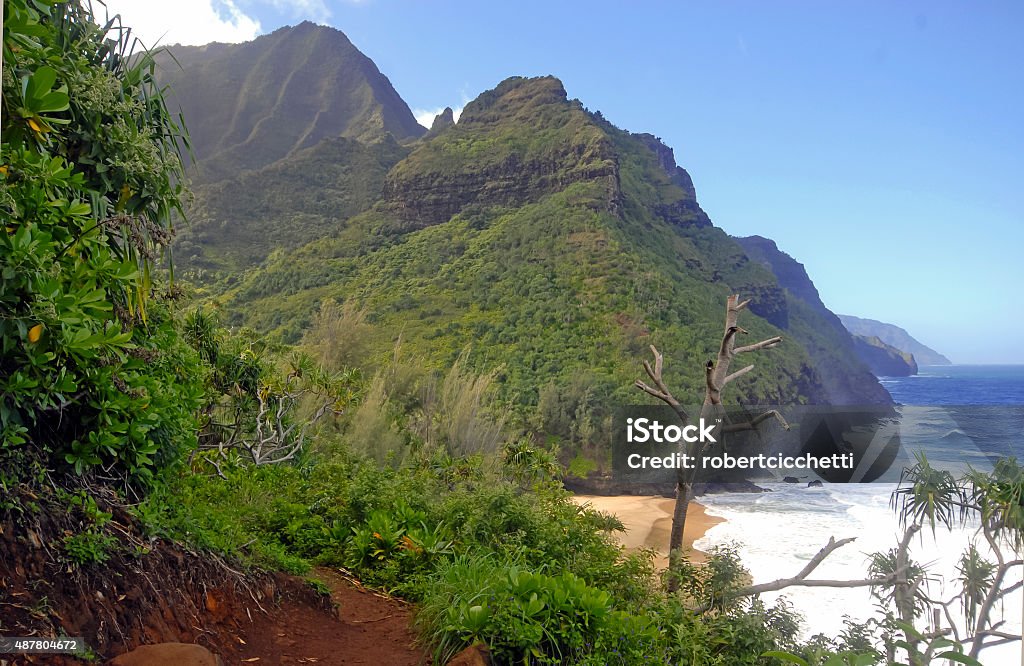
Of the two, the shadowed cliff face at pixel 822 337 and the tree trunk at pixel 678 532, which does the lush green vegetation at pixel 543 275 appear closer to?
the shadowed cliff face at pixel 822 337

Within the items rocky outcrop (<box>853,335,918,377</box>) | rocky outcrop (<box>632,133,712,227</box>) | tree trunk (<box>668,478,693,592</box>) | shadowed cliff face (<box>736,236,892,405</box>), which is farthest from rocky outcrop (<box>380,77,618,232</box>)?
tree trunk (<box>668,478,693,592</box>)

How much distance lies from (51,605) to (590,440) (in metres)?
4.37

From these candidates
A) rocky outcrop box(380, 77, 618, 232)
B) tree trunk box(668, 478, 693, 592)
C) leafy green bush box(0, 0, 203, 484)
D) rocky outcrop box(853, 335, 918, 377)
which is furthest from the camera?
rocky outcrop box(380, 77, 618, 232)

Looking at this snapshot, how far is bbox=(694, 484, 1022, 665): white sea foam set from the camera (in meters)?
4.64

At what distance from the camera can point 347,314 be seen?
7.48 meters

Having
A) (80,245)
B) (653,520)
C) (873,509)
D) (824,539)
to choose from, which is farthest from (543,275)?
(80,245)

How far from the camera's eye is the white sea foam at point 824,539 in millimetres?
4645

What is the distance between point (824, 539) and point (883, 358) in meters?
1.52

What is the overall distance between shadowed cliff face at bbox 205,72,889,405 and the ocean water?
485 millimetres

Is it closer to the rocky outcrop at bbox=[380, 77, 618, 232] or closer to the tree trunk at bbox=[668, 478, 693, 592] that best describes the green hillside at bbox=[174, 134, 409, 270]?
the rocky outcrop at bbox=[380, 77, 618, 232]

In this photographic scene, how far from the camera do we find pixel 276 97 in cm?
774

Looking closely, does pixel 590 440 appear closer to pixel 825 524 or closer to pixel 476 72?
pixel 825 524

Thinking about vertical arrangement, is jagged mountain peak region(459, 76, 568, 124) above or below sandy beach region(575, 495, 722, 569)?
above

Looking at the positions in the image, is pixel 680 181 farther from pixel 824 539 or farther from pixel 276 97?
pixel 276 97
